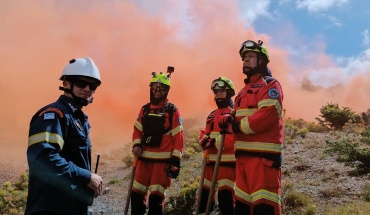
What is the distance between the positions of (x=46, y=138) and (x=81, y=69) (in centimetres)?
81

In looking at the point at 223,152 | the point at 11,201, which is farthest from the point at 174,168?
the point at 11,201

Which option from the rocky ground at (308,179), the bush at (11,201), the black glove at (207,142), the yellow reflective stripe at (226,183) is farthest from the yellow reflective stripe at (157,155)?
the bush at (11,201)

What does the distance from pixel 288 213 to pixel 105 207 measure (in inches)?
191

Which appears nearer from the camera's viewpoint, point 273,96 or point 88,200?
point 88,200

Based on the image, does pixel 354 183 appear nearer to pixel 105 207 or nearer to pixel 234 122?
pixel 234 122

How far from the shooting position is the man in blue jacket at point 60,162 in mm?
2502

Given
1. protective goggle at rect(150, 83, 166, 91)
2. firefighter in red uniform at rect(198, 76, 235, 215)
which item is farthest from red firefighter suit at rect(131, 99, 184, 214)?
firefighter in red uniform at rect(198, 76, 235, 215)

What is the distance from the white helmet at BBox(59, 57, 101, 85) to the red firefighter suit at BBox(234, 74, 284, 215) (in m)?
2.03

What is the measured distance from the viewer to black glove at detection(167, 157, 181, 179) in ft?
19.9

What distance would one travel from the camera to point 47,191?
256cm

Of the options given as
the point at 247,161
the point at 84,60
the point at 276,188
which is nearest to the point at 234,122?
the point at 247,161

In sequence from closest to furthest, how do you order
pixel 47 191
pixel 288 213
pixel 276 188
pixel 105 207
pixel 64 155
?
1. pixel 47 191
2. pixel 64 155
3. pixel 276 188
4. pixel 288 213
5. pixel 105 207

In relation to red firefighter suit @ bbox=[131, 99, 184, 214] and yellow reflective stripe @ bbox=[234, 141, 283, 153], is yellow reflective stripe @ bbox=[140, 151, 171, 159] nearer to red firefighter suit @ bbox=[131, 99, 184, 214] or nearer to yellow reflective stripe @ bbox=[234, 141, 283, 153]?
red firefighter suit @ bbox=[131, 99, 184, 214]

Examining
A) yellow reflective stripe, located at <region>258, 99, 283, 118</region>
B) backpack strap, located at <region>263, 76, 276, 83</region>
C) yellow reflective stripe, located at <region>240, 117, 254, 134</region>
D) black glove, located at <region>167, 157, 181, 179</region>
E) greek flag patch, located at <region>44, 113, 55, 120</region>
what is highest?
backpack strap, located at <region>263, 76, 276, 83</region>
